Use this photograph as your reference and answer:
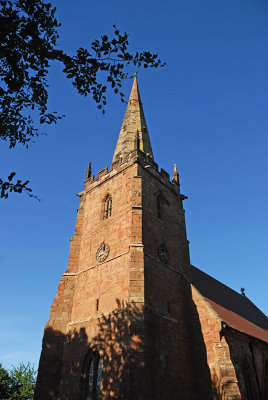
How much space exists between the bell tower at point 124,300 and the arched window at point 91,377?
1.5 inches

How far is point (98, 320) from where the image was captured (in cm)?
1394

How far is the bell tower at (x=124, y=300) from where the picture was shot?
12.1 meters

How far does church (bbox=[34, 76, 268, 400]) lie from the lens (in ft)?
39.7

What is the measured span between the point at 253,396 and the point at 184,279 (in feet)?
21.0

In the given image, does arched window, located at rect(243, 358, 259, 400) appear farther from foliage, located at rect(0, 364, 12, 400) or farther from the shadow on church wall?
foliage, located at rect(0, 364, 12, 400)

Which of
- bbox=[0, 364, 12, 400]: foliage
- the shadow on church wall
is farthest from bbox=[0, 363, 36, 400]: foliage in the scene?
the shadow on church wall

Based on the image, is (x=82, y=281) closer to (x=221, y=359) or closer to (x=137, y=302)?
(x=137, y=302)

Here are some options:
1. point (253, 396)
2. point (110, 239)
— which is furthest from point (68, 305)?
point (253, 396)

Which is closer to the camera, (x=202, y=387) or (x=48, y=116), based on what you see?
(x=48, y=116)

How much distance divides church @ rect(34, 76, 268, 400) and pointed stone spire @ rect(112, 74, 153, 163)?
2.20 metres

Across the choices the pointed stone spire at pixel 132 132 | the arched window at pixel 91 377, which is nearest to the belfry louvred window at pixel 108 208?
the pointed stone spire at pixel 132 132

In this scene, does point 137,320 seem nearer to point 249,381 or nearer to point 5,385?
point 249,381

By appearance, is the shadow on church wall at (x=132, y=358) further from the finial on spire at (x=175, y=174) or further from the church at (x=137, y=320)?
the finial on spire at (x=175, y=174)

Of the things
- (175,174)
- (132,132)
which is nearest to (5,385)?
(175,174)
